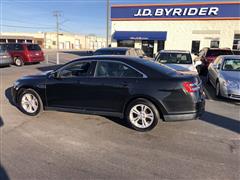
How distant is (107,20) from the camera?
846 inches

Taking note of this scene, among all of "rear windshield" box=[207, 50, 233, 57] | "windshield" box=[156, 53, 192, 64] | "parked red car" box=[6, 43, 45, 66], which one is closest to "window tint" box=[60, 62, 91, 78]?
"windshield" box=[156, 53, 192, 64]

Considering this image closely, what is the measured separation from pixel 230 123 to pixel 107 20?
1856 centimetres

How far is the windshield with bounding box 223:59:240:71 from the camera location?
8150mm

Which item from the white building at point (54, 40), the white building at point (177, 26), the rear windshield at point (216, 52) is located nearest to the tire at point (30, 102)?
the rear windshield at point (216, 52)

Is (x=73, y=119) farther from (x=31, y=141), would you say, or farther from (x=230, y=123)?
(x=230, y=123)

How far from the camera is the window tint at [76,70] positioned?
5093mm

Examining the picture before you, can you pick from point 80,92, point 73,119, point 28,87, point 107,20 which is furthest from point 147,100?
point 107,20

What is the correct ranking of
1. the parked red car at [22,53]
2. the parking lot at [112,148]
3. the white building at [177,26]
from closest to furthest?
the parking lot at [112,148], the parked red car at [22,53], the white building at [177,26]

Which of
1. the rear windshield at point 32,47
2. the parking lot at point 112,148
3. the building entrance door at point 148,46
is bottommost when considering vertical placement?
the parking lot at point 112,148

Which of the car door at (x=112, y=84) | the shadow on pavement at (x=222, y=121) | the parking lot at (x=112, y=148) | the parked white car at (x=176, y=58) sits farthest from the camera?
the parked white car at (x=176, y=58)

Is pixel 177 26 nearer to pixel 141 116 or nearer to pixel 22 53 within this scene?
pixel 22 53

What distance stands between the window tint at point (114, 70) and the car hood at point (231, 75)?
4.16m

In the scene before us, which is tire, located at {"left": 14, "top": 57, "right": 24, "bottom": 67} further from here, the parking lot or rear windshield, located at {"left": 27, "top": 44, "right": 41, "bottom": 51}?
the parking lot

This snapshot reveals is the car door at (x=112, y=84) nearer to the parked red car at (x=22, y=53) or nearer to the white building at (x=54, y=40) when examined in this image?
the parked red car at (x=22, y=53)
